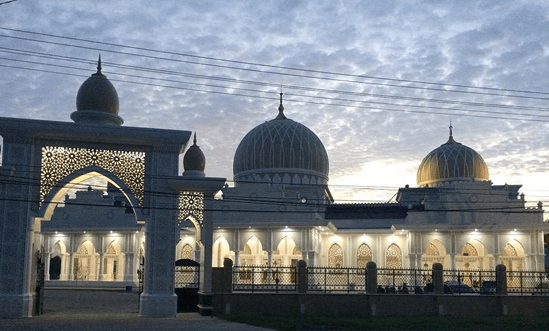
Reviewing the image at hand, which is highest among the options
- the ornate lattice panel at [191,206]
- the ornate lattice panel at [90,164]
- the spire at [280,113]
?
the spire at [280,113]

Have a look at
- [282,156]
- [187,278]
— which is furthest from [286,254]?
[187,278]

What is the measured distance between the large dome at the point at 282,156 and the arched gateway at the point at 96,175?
2438 centimetres

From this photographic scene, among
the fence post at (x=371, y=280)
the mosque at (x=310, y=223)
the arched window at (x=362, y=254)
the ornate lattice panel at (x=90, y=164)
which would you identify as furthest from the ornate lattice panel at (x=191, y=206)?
the arched window at (x=362, y=254)

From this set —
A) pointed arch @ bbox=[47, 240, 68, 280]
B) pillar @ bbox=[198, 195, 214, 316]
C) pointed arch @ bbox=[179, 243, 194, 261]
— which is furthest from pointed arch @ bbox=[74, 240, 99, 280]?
pillar @ bbox=[198, 195, 214, 316]

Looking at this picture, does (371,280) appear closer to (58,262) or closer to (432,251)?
(432,251)

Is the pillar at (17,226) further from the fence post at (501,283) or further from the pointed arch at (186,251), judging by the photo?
the pointed arch at (186,251)

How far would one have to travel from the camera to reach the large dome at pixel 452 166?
158ft

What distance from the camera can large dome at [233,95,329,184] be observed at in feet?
148

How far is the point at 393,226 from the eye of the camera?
4172cm

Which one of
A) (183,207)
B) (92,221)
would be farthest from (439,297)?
(92,221)

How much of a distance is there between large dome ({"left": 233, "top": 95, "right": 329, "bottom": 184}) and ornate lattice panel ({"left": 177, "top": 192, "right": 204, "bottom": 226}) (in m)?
24.1

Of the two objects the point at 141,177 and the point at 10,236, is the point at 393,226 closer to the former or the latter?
the point at 141,177

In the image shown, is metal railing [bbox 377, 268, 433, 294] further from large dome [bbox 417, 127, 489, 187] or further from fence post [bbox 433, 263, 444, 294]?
large dome [bbox 417, 127, 489, 187]

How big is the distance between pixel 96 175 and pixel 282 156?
2581 cm
